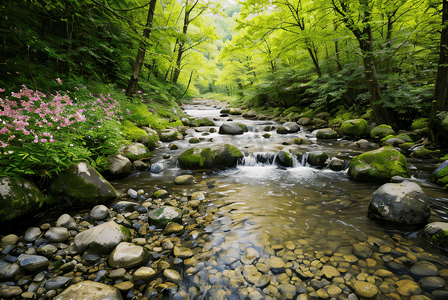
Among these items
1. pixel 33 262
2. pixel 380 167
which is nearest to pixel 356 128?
pixel 380 167

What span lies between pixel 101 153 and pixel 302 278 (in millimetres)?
4694

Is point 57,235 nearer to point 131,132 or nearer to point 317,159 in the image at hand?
point 131,132

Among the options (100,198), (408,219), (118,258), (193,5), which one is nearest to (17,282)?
(118,258)

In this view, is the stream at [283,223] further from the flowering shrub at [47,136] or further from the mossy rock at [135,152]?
the flowering shrub at [47,136]

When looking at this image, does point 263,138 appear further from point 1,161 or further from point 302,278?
point 1,161

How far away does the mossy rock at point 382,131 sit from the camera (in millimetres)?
7856

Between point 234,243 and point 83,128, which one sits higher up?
point 83,128

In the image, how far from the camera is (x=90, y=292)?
67.0 inches

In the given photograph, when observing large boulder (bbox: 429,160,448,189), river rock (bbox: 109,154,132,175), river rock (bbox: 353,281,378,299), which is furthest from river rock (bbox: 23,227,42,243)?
large boulder (bbox: 429,160,448,189)

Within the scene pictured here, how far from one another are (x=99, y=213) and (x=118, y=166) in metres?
1.92

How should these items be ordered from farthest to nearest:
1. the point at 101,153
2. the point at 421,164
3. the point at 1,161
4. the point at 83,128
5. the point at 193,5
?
1. the point at 193,5
2. the point at 421,164
3. the point at 101,153
4. the point at 83,128
5. the point at 1,161

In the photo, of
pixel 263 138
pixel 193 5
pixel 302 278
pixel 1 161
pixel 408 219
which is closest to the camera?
pixel 302 278

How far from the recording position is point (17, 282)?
184cm

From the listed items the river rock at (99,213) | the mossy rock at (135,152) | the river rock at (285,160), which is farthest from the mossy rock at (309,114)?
the river rock at (99,213)
